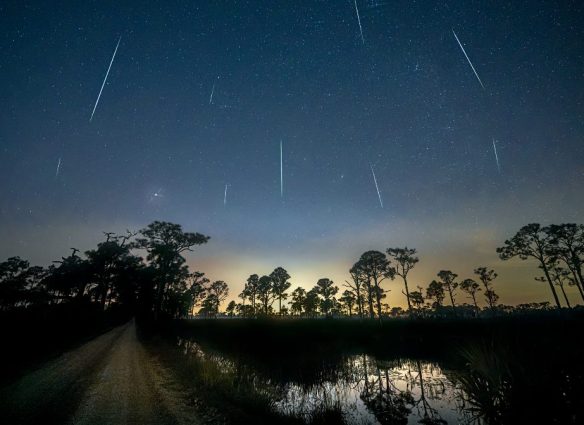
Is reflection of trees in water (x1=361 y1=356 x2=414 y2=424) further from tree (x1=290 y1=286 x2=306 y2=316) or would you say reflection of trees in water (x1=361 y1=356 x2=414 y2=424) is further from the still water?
tree (x1=290 y1=286 x2=306 y2=316)

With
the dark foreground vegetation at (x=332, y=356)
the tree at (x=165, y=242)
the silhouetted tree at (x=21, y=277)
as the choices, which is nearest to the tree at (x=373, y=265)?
the dark foreground vegetation at (x=332, y=356)

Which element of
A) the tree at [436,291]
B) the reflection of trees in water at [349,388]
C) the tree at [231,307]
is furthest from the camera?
the tree at [231,307]

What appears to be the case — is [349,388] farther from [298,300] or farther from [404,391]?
[298,300]

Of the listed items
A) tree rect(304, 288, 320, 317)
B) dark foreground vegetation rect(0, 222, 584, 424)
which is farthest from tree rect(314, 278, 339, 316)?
dark foreground vegetation rect(0, 222, 584, 424)

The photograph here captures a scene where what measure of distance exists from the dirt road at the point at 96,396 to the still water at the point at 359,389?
7.21 feet

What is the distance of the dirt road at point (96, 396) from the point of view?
626cm

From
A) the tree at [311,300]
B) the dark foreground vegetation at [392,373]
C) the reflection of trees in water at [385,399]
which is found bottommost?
the reflection of trees in water at [385,399]

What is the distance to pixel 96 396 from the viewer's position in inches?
300

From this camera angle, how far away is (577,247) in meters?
39.3

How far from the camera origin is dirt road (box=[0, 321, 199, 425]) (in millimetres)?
6258

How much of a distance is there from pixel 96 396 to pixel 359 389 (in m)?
10.5

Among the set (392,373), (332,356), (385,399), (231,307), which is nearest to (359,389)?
(385,399)

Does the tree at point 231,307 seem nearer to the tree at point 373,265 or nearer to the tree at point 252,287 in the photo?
the tree at point 252,287

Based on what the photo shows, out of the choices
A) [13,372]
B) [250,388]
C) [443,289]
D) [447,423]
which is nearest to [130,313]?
[13,372]
